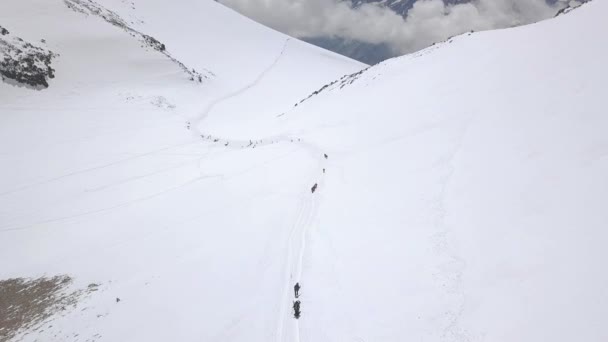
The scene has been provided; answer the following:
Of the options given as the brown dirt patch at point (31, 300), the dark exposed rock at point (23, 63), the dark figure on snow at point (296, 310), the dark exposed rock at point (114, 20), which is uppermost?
the dark exposed rock at point (114, 20)

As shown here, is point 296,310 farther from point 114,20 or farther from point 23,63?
point 114,20

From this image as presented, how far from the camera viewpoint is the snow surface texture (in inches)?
571

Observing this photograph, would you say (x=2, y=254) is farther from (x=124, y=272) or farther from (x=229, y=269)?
(x=229, y=269)

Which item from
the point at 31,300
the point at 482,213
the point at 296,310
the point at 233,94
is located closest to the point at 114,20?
the point at 233,94

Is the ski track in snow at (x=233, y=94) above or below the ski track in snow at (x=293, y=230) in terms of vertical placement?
above

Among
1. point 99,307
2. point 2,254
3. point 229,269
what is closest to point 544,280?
point 229,269

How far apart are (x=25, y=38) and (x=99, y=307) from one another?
53.3 m

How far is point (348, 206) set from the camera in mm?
25453

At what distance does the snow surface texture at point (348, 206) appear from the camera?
1449 centimetres


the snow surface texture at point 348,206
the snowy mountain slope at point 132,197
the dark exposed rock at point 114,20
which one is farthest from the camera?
the dark exposed rock at point 114,20

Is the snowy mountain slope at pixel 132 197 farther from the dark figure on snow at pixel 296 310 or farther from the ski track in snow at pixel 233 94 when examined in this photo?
the ski track in snow at pixel 233 94

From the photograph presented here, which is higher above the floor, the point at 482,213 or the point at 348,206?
the point at 482,213

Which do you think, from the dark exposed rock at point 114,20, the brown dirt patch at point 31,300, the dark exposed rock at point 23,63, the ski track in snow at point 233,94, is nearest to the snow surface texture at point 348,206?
the brown dirt patch at point 31,300

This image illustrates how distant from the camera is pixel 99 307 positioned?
725 inches
